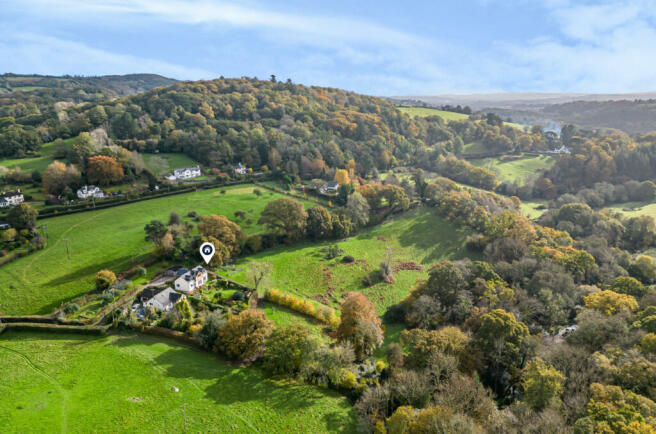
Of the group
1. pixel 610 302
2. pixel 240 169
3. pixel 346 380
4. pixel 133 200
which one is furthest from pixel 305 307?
pixel 240 169

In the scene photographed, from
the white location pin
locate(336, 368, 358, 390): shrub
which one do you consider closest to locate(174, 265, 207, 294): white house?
the white location pin

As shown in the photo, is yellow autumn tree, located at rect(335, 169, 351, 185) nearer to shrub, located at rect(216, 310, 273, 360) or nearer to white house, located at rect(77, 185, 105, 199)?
white house, located at rect(77, 185, 105, 199)

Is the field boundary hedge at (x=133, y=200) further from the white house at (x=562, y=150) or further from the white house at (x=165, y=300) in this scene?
the white house at (x=562, y=150)

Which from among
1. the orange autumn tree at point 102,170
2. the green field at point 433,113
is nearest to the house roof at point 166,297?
the orange autumn tree at point 102,170

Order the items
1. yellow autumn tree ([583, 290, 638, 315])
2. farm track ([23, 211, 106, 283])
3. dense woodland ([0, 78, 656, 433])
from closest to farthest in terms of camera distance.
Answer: dense woodland ([0, 78, 656, 433]) < yellow autumn tree ([583, 290, 638, 315]) < farm track ([23, 211, 106, 283])

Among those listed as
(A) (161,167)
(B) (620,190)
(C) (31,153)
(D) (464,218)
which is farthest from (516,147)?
(C) (31,153)

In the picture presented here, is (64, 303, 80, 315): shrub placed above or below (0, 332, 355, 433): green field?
above
